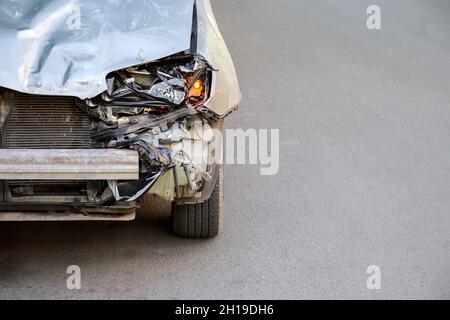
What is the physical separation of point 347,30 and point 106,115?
27.1ft

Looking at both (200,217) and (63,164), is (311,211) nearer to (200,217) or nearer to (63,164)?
(200,217)

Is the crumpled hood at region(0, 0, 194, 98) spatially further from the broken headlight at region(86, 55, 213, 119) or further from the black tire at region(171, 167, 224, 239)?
the black tire at region(171, 167, 224, 239)

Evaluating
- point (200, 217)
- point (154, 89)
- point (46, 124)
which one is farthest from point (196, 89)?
point (200, 217)

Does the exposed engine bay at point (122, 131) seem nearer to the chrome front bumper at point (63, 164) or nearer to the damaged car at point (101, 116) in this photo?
the damaged car at point (101, 116)

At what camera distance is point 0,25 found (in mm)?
5293

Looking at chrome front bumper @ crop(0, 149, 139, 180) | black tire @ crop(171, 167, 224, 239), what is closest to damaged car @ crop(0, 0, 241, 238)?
chrome front bumper @ crop(0, 149, 139, 180)

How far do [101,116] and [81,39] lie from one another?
57cm

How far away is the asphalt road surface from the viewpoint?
5.56 m

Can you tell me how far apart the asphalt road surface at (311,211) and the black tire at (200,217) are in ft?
0.38

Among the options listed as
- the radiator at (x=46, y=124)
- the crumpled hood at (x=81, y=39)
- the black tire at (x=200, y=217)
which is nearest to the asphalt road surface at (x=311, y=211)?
the black tire at (x=200, y=217)

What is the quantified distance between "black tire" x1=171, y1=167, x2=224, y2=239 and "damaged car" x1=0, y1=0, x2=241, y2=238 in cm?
61

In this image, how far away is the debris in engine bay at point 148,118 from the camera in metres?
5.00
